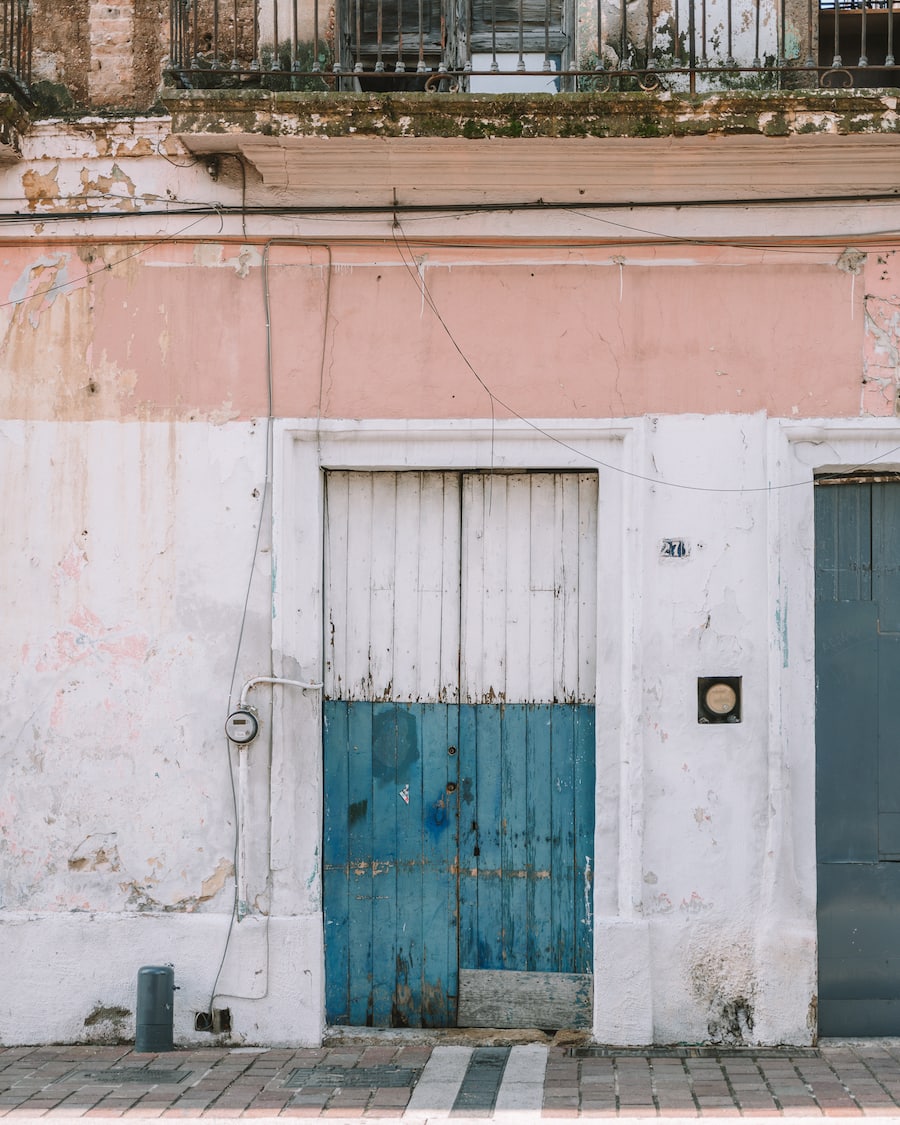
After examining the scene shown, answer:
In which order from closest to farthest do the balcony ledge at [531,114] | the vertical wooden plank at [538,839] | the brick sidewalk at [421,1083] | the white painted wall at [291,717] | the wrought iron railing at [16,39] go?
the brick sidewalk at [421,1083], the balcony ledge at [531,114], the white painted wall at [291,717], the vertical wooden plank at [538,839], the wrought iron railing at [16,39]

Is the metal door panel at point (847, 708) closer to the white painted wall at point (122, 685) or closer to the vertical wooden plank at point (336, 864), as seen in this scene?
the vertical wooden plank at point (336, 864)

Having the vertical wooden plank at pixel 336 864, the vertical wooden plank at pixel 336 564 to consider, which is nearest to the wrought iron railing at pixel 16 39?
the vertical wooden plank at pixel 336 564

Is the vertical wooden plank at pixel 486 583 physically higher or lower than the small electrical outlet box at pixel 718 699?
higher

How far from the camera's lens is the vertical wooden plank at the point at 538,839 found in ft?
18.7

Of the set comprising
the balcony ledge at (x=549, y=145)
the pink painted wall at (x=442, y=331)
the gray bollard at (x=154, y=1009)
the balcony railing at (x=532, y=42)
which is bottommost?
the gray bollard at (x=154, y=1009)

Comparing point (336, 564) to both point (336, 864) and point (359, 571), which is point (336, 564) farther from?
point (336, 864)

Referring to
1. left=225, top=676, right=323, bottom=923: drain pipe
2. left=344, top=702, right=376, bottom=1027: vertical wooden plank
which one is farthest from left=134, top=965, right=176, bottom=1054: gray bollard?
left=344, top=702, right=376, bottom=1027: vertical wooden plank

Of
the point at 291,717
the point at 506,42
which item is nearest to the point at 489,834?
the point at 291,717

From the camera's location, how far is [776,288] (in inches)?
220

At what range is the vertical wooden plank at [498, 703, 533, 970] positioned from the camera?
5.70m

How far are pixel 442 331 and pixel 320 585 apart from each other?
1394mm

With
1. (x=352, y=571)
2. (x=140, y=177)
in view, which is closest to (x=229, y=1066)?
(x=352, y=571)

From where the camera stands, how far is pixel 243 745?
5.62m

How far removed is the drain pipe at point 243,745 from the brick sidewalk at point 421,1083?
2.48 ft
